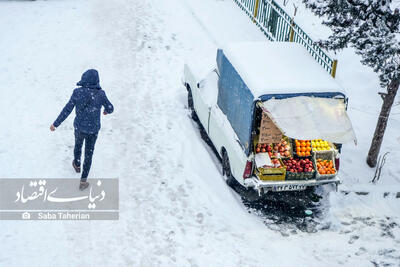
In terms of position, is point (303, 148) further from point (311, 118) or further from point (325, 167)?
point (311, 118)

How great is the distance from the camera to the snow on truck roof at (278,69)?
9.09 metres

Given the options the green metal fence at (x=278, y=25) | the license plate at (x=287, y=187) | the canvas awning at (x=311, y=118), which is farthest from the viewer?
the green metal fence at (x=278, y=25)

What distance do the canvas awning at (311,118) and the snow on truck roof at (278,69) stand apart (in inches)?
7.5

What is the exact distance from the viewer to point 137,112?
39.1 ft

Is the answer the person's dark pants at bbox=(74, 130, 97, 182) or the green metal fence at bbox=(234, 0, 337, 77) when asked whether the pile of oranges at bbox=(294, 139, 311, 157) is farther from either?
the person's dark pants at bbox=(74, 130, 97, 182)

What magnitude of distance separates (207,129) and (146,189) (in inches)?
87.3

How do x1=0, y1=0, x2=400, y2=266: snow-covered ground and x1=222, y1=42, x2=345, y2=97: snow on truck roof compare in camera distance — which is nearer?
x1=0, y1=0, x2=400, y2=266: snow-covered ground

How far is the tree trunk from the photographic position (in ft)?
34.3

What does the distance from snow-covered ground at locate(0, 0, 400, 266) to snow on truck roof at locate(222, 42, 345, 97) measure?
2084 millimetres

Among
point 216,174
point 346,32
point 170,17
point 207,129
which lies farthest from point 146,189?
point 170,17


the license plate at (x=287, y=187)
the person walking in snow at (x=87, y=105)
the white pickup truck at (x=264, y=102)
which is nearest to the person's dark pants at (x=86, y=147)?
the person walking in snow at (x=87, y=105)

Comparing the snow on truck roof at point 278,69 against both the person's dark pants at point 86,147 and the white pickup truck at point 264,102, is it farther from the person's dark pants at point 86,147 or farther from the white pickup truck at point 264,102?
the person's dark pants at point 86,147

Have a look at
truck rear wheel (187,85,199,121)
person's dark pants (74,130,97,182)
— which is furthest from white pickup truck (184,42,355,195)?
person's dark pants (74,130,97,182)

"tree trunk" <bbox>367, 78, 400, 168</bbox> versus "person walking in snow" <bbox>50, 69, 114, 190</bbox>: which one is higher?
"person walking in snow" <bbox>50, 69, 114, 190</bbox>
